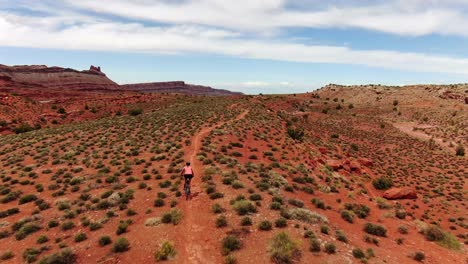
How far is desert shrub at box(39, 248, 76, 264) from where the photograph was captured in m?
13.4

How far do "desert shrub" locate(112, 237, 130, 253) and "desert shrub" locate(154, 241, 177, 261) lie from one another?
1729mm

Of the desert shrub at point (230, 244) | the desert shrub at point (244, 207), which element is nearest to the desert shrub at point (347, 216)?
the desert shrub at point (244, 207)

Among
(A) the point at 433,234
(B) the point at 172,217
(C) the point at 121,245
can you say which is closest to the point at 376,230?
(A) the point at 433,234

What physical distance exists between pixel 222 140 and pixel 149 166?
10373mm

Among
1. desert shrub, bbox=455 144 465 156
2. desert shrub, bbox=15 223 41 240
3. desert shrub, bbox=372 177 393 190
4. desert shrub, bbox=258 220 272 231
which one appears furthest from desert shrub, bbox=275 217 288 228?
desert shrub, bbox=455 144 465 156

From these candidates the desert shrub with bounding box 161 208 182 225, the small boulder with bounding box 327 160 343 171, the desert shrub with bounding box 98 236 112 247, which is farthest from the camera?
the small boulder with bounding box 327 160 343 171

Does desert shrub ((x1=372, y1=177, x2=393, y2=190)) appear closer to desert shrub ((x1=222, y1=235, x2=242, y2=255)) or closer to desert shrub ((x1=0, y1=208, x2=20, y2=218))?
desert shrub ((x1=222, y1=235, x2=242, y2=255))

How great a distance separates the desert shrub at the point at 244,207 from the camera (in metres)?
17.5

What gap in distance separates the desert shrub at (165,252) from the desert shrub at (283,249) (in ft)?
14.9

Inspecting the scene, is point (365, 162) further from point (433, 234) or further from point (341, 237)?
point (341, 237)

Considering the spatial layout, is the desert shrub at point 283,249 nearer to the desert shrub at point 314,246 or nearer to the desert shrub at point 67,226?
the desert shrub at point 314,246

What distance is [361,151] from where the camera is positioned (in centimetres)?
5084

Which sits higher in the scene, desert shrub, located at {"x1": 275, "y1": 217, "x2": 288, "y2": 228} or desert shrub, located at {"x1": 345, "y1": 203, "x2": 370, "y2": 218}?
desert shrub, located at {"x1": 275, "y1": 217, "x2": 288, "y2": 228}

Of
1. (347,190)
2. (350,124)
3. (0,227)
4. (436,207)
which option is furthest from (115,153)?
(350,124)
